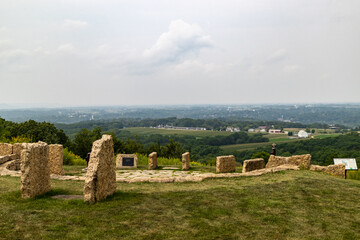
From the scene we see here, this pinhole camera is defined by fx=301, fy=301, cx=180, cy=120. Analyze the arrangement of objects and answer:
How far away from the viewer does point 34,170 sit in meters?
9.02

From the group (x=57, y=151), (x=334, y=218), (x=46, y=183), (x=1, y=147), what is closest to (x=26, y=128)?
(x=1, y=147)

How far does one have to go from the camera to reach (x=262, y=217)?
7559 mm

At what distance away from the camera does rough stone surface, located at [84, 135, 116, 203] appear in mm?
8320

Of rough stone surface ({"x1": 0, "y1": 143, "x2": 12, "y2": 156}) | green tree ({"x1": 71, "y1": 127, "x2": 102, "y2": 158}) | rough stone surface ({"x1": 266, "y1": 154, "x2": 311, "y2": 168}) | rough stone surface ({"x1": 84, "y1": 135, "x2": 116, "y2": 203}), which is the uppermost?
rough stone surface ({"x1": 84, "y1": 135, "x2": 116, "y2": 203})

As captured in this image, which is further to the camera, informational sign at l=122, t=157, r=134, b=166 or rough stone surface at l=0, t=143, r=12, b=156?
informational sign at l=122, t=157, r=134, b=166

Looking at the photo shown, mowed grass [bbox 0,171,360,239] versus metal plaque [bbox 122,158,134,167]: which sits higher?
mowed grass [bbox 0,171,360,239]

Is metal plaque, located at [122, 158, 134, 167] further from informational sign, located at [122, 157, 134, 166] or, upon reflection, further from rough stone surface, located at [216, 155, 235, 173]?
rough stone surface, located at [216, 155, 235, 173]

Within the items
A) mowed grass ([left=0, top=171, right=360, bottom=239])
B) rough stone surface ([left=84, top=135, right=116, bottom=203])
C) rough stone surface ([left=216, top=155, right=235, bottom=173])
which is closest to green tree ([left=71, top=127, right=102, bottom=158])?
rough stone surface ([left=216, top=155, right=235, bottom=173])

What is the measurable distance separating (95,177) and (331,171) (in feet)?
38.4

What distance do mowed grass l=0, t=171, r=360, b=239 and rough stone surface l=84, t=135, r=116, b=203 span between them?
0.28 metres

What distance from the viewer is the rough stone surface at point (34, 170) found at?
8742 millimetres

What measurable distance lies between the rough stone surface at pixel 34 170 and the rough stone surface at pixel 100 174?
1.76 meters

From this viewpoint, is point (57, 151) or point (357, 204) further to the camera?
point (57, 151)

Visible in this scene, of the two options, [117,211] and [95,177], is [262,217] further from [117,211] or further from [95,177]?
[95,177]
